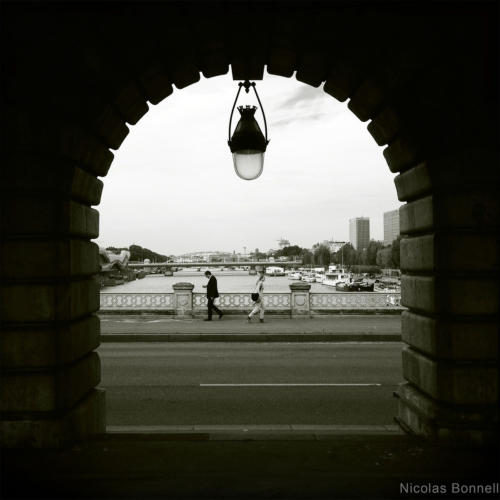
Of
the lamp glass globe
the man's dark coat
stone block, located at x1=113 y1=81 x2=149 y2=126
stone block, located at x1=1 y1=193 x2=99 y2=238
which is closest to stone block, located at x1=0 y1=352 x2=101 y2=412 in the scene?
stone block, located at x1=1 y1=193 x2=99 y2=238

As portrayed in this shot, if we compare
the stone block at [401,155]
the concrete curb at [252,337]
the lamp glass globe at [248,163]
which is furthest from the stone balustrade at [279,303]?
the stone block at [401,155]

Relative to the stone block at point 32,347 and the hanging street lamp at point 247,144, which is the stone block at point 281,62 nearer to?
the hanging street lamp at point 247,144

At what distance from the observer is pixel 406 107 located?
4680mm

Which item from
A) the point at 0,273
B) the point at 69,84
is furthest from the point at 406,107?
the point at 0,273

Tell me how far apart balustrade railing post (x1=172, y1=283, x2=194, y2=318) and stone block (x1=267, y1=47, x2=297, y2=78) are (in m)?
14.5

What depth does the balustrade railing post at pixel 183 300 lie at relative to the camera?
62.5 feet

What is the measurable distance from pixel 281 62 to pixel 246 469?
376 centimetres

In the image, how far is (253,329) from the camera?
15.6 metres

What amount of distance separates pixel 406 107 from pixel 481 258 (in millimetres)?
1527

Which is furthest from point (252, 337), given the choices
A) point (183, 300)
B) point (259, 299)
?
point (183, 300)

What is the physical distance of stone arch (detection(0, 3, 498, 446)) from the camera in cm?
444

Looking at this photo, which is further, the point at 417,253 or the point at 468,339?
the point at 417,253

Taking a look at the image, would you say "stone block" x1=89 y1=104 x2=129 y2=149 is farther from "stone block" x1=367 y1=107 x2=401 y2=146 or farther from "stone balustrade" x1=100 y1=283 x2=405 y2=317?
"stone balustrade" x1=100 y1=283 x2=405 y2=317

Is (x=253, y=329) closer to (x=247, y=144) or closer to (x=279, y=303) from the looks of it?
(x=279, y=303)
